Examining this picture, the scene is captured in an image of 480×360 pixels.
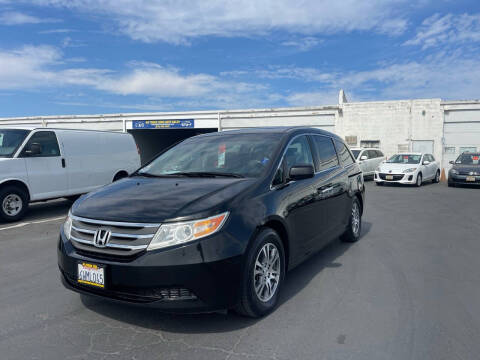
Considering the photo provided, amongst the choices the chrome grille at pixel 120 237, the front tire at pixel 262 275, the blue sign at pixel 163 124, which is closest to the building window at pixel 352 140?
the blue sign at pixel 163 124

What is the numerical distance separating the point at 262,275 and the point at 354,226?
304 cm

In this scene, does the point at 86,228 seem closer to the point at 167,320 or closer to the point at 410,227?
the point at 167,320

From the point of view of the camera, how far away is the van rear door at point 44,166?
8.13 metres

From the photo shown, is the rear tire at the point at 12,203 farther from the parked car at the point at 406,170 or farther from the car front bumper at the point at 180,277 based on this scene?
the parked car at the point at 406,170

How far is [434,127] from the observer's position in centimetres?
2175

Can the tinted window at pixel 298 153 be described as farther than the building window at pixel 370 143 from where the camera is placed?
No

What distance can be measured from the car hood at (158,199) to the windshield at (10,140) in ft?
18.1

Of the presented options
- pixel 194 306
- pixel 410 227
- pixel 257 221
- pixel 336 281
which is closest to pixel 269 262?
pixel 257 221

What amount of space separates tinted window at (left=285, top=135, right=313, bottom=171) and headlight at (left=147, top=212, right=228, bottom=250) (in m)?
1.43

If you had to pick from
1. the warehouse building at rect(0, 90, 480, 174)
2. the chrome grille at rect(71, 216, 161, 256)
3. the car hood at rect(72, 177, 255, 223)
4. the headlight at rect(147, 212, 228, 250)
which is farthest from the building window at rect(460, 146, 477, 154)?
the chrome grille at rect(71, 216, 161, 256)

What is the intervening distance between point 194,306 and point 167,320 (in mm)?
547

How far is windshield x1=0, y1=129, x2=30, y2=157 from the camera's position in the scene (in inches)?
314

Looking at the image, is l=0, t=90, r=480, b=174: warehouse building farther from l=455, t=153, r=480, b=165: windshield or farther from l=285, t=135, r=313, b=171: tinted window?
l=285, t=135, r=313, b=171: tinted window

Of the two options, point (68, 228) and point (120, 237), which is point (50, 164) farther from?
point (120, 237)
